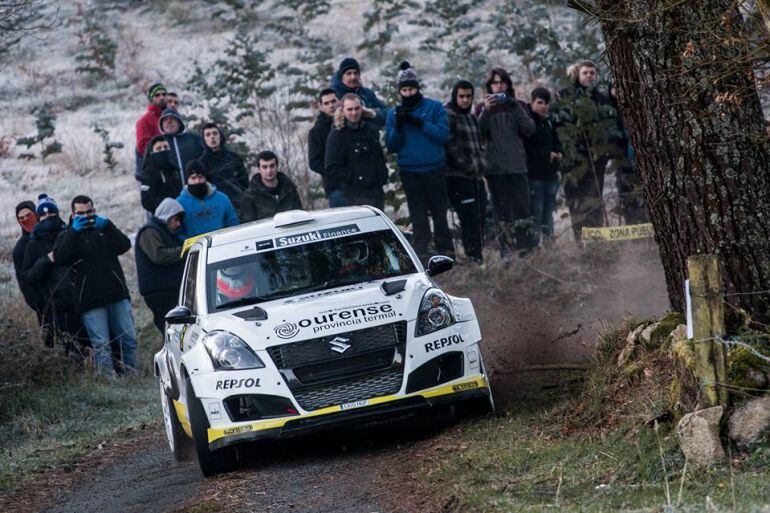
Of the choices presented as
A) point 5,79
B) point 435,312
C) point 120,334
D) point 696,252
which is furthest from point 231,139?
point 5,79

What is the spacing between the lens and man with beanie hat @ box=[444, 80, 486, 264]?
54.9 feet

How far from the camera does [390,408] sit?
31.4 ft

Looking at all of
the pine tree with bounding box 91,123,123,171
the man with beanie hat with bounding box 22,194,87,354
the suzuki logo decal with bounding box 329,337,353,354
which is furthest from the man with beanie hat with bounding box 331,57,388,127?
the pine tree with bounding box 91,123,123,171

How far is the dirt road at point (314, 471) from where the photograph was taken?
8406mm

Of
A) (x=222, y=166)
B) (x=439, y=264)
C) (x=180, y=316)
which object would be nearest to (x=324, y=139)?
(x=222, y=166)

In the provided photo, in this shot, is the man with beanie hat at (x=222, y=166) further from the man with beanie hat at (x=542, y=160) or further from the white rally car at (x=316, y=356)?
the white rally car at (x=316, y=356)

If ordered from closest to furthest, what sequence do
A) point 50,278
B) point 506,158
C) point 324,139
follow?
point 50,278
point 324,139
point 506,158

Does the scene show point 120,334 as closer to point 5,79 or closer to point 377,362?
point 377,362

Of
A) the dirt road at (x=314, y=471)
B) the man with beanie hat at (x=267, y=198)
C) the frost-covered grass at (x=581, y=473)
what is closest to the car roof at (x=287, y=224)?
the dirt road at (x=314, y=471)

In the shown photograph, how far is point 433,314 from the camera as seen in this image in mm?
9891

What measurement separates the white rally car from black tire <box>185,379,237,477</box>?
0.03 feet

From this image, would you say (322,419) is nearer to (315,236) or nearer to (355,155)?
(315,236)

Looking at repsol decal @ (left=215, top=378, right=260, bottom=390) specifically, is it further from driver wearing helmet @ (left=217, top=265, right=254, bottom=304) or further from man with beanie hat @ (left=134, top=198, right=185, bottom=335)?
man with beanie hat @ (left=134, top=198, right=185, bottom=335)

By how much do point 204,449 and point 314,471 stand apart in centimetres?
89
